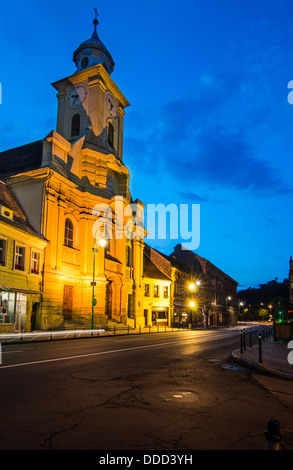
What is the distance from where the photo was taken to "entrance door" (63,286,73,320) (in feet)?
116

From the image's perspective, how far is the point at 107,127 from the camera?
150 ft

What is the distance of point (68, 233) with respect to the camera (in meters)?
36.2

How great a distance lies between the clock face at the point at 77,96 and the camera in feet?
147

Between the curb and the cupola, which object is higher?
the cupola

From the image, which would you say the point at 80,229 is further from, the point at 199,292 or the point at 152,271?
the point at 199,292

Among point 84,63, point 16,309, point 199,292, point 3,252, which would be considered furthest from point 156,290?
point 84,63

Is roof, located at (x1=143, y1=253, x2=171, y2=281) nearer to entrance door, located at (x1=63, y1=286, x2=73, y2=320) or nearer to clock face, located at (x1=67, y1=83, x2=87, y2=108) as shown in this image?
entrance door, located at (x1=63, y1=286, x2=73, y2=320)

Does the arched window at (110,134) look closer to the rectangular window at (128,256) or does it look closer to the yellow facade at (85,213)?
the yellow facade at (85,213)

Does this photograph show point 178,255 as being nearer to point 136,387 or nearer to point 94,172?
point 94,172

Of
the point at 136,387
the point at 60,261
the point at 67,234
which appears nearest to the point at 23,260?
the point at 60,261

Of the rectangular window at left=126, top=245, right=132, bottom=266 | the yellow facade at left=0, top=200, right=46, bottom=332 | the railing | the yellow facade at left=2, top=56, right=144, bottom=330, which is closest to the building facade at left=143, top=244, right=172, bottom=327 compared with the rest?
the yellow facade at left=2, top=56, right=144, bottom=330

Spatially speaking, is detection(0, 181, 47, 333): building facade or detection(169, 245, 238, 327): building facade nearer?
detection(0, 181, 47, 333): building facade

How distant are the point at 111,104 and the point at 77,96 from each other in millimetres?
4614

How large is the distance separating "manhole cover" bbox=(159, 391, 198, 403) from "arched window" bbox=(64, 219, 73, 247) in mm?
29437
